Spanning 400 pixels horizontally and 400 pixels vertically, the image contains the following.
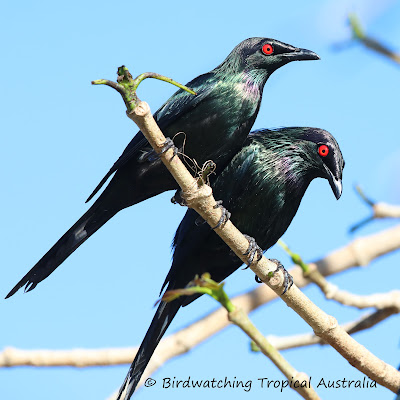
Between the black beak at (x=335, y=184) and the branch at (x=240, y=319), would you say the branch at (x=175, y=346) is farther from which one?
the branch at (x=240, y=319)

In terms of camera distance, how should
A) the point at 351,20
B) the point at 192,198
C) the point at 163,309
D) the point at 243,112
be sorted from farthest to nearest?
1. the point at 163,309
2. the point at 243,112
3. the point at 351,20
4. the point at 192,198

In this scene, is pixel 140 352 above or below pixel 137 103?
below

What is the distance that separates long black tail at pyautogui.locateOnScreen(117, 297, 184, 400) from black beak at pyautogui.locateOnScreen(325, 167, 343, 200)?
1.31 m

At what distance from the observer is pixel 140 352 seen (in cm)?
473

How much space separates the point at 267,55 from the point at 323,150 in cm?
76

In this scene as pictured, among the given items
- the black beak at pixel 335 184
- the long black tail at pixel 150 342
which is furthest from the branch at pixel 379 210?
the long black tail at pixel 150 342

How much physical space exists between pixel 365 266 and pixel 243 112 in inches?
55.3

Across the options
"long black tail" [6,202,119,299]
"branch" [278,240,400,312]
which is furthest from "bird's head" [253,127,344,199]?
"long black tail" [6,202,119,299]

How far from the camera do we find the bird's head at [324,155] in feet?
15.8

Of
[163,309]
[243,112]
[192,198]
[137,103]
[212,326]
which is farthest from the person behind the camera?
[212,326]

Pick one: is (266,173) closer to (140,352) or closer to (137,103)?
(140,352)

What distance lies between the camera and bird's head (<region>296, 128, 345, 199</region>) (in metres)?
4.80

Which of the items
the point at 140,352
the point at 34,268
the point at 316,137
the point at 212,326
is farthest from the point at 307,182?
the point at 34,268

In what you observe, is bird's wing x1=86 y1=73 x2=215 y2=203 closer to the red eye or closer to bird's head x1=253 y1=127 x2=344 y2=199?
A: bird's head x1=253 y1=127 x2=344 y2=199
